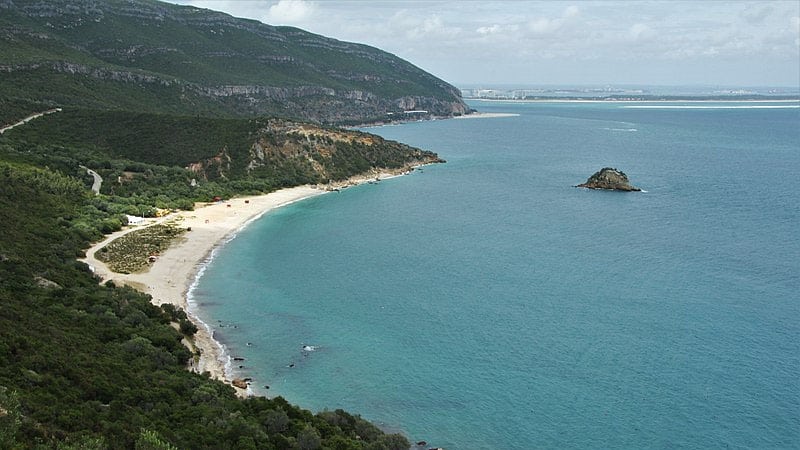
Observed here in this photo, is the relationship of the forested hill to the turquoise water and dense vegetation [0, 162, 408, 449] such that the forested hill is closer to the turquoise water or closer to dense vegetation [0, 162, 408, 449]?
the turquoise water

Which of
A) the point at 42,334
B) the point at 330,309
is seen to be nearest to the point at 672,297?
the point at 330,309

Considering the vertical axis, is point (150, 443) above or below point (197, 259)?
above

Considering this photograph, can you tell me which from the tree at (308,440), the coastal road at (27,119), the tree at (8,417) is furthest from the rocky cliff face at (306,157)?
the tree at (8,417)

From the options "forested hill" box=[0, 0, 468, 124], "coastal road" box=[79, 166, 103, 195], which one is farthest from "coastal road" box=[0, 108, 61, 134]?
"coastal road" box=[79, 166, 103, 195]

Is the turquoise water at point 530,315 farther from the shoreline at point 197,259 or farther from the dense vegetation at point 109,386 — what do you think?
the dense vegetation at point 109,386

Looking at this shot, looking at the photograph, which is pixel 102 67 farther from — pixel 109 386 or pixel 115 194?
pixel 109 386

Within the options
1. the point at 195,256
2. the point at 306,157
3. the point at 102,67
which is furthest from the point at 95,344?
the point at 102,67
